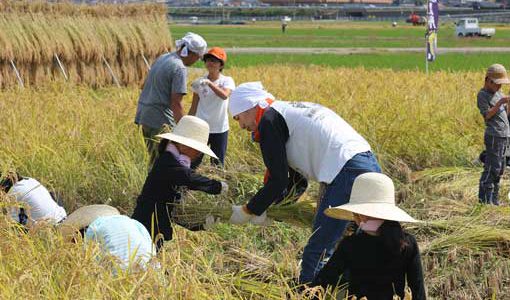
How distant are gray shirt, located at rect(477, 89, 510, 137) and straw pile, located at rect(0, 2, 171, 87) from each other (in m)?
8.90

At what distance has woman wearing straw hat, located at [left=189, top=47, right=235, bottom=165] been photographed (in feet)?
23.4

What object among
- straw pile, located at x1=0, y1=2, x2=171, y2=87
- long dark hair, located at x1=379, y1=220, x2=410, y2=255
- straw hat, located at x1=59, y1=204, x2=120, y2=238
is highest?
long dark hair, located at x1=379, y1=220, x2=410, y2=255

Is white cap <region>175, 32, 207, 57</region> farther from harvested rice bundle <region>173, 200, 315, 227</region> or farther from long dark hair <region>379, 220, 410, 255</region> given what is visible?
long dark hair <region>379, 220, 410, 255</region>

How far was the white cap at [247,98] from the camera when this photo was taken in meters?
4.32

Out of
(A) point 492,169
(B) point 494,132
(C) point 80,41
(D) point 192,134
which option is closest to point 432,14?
(C) point 80,41

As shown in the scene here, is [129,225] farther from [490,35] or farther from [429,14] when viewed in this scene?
[490,35]

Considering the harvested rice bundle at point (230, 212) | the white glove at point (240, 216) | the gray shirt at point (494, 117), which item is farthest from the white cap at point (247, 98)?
the gray shirt at point (494, 117)

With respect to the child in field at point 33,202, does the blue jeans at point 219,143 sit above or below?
below

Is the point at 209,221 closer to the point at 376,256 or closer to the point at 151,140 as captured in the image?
the point at 376,256

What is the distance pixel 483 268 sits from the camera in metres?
5.18

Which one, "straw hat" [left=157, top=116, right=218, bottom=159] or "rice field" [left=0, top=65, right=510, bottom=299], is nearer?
"rice field" [left=0, top=65, right=510, bottom=299]

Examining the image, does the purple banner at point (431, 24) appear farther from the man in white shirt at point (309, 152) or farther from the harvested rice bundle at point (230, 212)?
the man in white shirt at point (309, 152)

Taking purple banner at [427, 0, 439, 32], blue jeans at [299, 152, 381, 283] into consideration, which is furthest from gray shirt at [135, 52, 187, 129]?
purple banner at [427, 0, 439, 32]

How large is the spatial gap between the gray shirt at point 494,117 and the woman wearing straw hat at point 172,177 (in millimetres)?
3153
